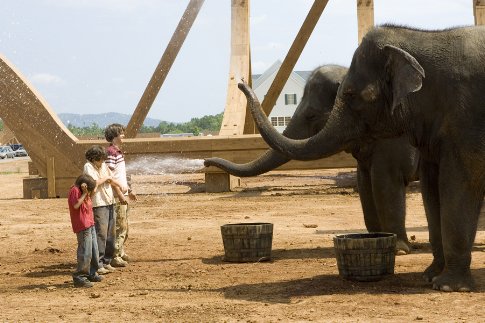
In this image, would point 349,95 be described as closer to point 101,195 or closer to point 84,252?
point 101,195

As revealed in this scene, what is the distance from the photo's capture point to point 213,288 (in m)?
7.75

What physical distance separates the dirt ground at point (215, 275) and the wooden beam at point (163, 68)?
3.15 meters

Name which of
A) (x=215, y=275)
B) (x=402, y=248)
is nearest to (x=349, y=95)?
(x=215, y=275)

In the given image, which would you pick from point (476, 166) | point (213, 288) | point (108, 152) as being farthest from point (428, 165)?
point (108, 152)

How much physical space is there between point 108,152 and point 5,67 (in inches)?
315

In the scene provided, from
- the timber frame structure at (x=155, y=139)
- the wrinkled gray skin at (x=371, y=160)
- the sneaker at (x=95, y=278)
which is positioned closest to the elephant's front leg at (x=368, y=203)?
the wrinkled gray skin at (x=371, y=160)

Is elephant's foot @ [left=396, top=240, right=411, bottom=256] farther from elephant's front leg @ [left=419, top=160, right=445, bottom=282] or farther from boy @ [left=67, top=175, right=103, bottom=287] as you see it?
boy @ [left=67, top=175, right=103, bottom=287]

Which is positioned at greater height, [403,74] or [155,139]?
[403,74]

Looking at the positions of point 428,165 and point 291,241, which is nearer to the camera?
point 428,165

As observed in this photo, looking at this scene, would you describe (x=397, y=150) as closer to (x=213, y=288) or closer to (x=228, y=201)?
(x=213, y=288)

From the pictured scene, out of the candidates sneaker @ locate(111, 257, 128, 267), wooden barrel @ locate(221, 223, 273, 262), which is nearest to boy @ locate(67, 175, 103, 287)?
sneaker @ locate(111, 257, 128, 267)

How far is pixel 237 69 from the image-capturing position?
1811cm

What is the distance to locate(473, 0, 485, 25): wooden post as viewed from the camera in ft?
57.9

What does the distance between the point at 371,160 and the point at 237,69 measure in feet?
29.6
